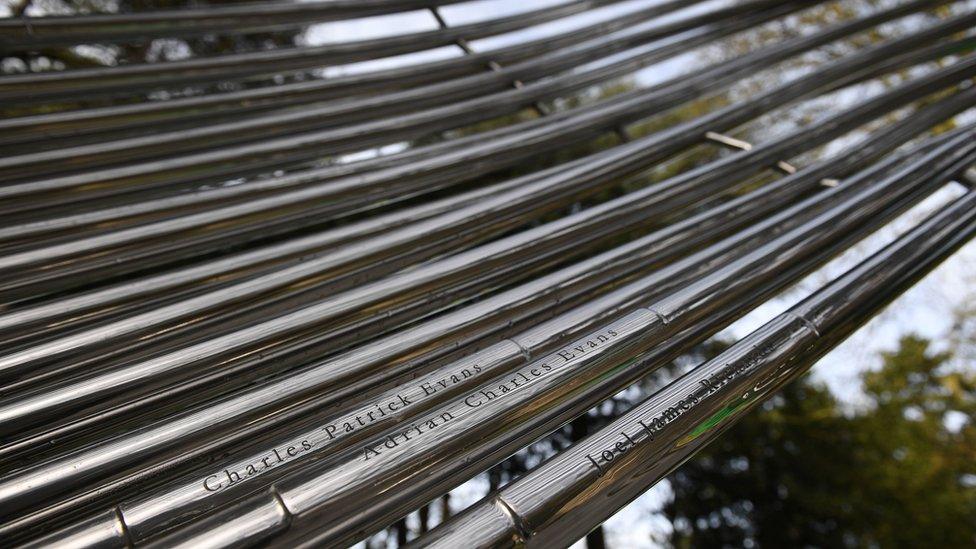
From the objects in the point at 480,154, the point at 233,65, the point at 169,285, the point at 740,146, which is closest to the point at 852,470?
the point at 740,146

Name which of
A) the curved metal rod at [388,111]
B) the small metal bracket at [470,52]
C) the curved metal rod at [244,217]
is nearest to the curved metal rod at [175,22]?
the small metal bracket at [470,52]

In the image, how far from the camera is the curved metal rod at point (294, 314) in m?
1.07

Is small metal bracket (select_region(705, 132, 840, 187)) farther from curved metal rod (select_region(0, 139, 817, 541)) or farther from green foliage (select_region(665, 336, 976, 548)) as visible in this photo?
green foliage (select_region(665, 336, 976, 548))

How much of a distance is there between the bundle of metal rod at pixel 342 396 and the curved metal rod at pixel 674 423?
21 cm

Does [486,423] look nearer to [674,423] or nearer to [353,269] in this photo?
[674,423]

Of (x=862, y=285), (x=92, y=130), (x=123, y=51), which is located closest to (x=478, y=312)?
(x=862, y=285)

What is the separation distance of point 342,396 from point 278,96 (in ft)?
3.87

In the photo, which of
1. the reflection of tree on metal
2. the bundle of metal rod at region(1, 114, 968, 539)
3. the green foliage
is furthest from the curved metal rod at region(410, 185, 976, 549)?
the green foliage

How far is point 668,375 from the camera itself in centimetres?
510

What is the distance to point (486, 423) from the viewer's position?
994mm

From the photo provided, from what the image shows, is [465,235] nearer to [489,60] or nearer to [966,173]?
[489,60]

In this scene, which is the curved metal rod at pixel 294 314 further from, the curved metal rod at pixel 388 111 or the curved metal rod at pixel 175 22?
the curved metal rod at pixel 175 22

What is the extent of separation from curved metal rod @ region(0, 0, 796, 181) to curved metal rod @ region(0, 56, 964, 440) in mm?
527

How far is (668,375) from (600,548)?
6.13 feet
